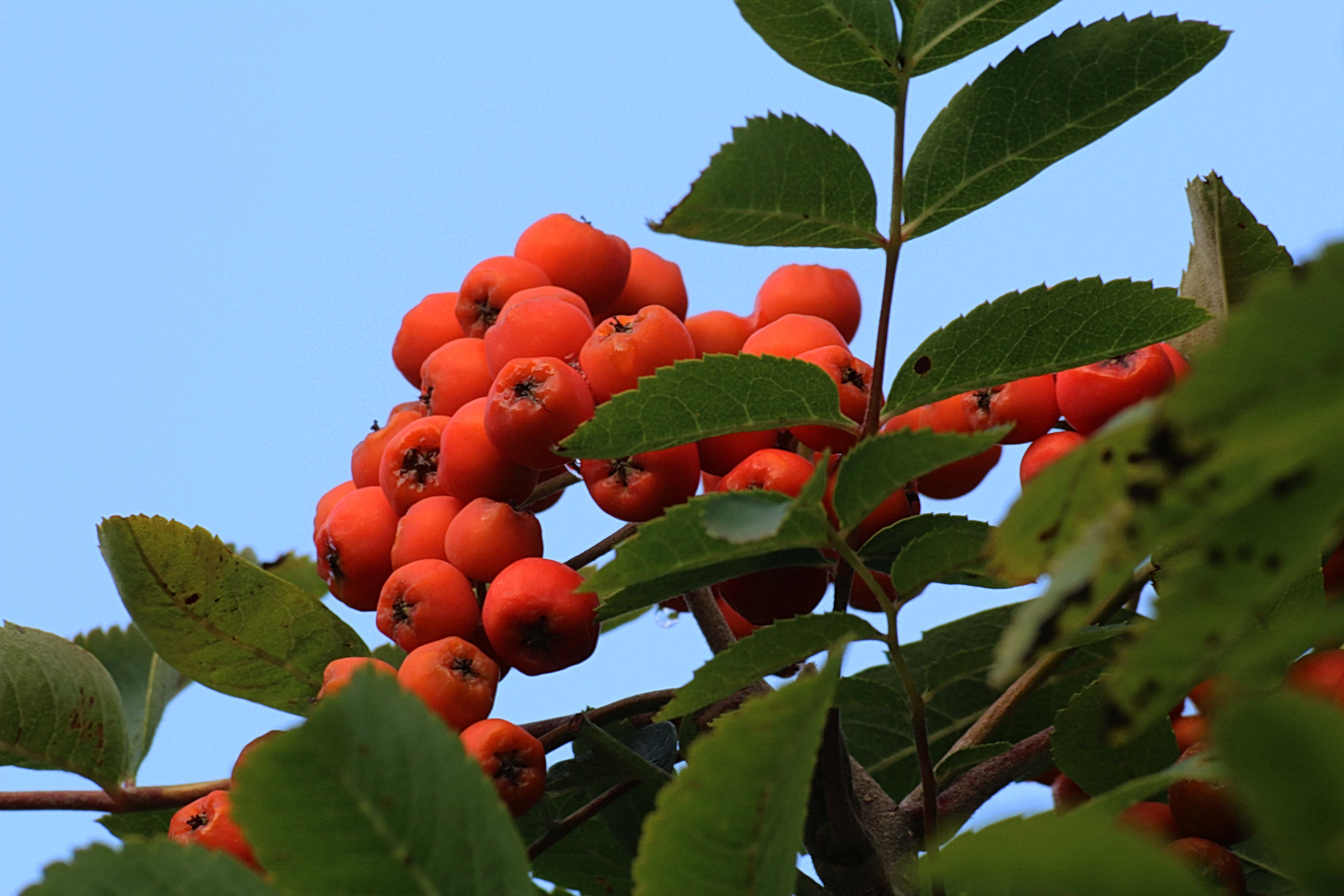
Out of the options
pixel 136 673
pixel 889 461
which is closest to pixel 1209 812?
pixel 889 461

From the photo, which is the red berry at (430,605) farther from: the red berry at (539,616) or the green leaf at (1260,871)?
the green leaf at (1260,871)

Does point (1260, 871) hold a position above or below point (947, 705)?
below

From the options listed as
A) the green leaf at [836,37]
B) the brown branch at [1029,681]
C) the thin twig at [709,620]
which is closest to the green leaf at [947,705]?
the brown branch at [1029,681]

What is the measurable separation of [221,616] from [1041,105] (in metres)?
0.94

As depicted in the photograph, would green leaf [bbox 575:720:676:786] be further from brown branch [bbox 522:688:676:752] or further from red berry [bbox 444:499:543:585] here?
red berry [bbox 444:499:543:585]

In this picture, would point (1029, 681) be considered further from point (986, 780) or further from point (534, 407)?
point (534, 407)

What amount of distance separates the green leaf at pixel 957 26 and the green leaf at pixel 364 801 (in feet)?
2.57

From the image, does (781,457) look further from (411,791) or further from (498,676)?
(411,791)

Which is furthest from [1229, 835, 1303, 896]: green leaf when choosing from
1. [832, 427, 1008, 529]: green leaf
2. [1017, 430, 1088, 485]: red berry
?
[832, 427, 1008, 529]: green leaf

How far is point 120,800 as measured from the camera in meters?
1.37

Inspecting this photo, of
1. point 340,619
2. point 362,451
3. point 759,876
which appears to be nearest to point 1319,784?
point 759,876

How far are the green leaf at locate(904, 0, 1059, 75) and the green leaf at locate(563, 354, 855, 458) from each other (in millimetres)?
320

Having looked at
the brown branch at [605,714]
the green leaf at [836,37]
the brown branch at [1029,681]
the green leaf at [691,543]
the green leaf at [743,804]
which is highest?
the green leaf at [836,37]

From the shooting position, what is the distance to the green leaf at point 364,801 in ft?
1.97
